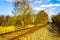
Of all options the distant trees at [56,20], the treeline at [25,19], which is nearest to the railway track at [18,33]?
the treeline at [25,19]

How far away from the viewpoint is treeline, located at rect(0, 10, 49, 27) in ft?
11.4

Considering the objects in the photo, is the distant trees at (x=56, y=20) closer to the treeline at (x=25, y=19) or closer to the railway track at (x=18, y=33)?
the treeline at (x=25, y=19)

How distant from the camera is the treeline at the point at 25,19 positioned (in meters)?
3.49

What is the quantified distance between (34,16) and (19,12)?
1.15 feet

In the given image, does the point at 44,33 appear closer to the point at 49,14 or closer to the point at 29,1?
the point at 49,14

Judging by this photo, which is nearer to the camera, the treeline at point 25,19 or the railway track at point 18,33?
the railway track at point 18,33

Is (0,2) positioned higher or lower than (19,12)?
higher

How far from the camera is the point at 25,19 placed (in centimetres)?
364

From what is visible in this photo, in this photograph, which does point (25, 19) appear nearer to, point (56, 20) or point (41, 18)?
point (41, 18)

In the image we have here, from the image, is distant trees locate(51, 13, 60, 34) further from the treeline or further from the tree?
the tree

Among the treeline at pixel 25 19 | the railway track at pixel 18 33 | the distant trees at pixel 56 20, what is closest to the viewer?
the railway track at pixel 18 33

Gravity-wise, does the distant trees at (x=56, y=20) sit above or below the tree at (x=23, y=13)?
below

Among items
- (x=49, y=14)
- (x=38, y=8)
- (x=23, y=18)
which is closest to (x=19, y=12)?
(x=23, y=18)

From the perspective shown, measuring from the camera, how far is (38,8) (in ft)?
11.9
